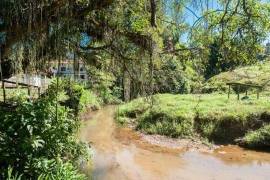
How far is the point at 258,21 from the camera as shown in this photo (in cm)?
523

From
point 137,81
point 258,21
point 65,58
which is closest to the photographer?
point 258,21

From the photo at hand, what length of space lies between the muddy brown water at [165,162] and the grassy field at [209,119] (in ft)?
3.50

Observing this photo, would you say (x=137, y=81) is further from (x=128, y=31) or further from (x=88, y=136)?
(x=88, y=136)

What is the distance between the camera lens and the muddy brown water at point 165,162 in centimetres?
1113

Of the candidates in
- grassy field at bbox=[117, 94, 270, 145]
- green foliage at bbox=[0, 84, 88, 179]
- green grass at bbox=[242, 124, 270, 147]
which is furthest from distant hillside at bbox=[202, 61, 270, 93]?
green foliage at bbox=[0, 84, 88, 179]

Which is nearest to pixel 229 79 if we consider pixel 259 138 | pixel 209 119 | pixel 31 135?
pixel 209 119

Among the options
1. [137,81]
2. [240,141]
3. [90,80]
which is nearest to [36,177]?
[137,81]

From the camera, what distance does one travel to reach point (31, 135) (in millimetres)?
6535

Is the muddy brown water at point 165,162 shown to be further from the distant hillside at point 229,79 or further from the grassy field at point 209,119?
the distant hillside at point 229,79

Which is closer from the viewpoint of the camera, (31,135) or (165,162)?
(31,135)

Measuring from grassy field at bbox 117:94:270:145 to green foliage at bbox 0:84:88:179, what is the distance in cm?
686

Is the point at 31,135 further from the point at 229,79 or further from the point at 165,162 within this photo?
the point at 229,79

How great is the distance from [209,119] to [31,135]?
10704 mm

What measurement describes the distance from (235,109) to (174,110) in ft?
8.09
